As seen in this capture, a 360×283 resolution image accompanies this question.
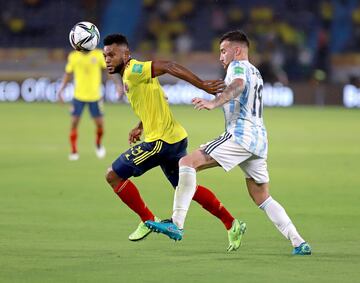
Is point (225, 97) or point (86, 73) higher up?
point (225, 97)

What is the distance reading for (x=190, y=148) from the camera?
760 inches

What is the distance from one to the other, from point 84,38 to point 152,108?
4.62 feet

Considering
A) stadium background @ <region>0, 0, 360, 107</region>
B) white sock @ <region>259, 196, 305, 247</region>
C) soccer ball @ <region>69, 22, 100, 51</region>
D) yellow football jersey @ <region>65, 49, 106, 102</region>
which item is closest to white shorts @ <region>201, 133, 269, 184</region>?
white sock @ <region>259, 196, 305, 247</region>

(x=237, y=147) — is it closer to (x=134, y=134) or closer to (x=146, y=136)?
(x=146, y=136)

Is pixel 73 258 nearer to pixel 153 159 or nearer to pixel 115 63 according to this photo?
pixel 153 159

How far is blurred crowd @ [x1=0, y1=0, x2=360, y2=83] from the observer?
3631 centimetres

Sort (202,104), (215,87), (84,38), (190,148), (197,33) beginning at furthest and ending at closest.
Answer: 1. (197,33)
2. (190,148)
3. (84,38)
4. (215,87)
5. (202,104)

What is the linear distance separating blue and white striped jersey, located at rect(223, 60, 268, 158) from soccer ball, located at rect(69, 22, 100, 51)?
2.15m

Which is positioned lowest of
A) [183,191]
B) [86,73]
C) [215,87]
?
[183,191]

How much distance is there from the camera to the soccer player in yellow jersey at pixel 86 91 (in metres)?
18.1

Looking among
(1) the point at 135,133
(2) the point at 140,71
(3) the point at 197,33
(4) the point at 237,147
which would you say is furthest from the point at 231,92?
(3) the point at 197,33

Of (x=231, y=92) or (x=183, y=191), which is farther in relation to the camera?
(x=183, y=191)

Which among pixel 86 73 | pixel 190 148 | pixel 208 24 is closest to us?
pixel 86 73

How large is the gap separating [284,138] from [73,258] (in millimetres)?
14445
